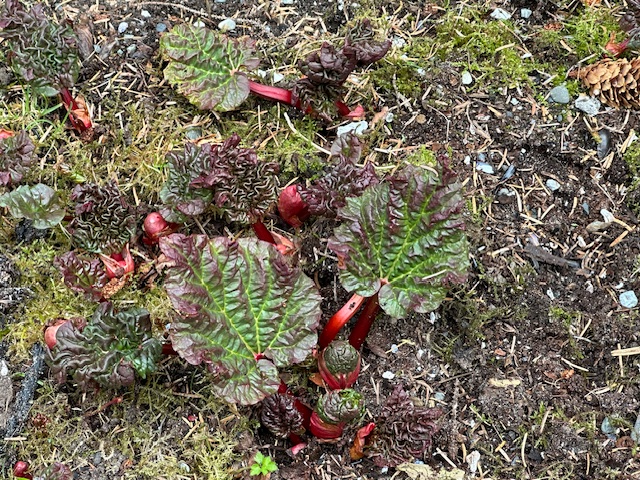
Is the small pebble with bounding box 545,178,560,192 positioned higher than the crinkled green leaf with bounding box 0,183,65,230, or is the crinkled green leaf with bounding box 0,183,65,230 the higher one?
the crinkled green leaf with bounding box 0,183,65,230

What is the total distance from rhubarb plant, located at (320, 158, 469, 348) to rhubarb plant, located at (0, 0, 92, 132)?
1.40 meters

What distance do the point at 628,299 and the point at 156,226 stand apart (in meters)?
1.94

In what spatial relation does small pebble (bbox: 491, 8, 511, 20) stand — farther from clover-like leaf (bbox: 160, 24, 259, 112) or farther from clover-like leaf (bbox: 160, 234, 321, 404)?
clover-like leaf (bbox: 160, 234, 321, 404)

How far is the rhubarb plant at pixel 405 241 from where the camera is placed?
8.34 feet

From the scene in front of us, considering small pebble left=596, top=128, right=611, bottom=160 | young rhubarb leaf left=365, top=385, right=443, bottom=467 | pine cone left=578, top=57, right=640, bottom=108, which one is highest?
pine cone left=578, top=57, right=640, bottom=108

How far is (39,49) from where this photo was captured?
2.94 meters

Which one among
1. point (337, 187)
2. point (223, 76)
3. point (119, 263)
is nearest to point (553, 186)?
point (337, 187)

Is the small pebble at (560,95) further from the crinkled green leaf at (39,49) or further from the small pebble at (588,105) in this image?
the crinkled green leaf at (39,49)

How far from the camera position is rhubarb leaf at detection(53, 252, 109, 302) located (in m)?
2.71

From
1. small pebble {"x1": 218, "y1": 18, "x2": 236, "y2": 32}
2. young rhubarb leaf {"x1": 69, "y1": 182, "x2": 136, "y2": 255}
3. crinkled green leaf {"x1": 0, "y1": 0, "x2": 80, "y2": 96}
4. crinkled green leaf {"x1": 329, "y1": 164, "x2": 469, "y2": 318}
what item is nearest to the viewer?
crinkled green leaf {"x1": 329, "y1": 164, "x2": 469, "y2": 318}

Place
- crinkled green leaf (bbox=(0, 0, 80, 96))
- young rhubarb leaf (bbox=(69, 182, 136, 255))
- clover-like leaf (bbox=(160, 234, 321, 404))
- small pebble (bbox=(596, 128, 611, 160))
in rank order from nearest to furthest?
clover-like leaf (bbox=(160, 234, 321, 404)) < young rhubarb leaf (bbox=(69, 182, 136, 255)) < crinkled green leaf (bbox=(0, 0, 80, 96)) < small pebble (bbox=(596, 128, 611, 160))

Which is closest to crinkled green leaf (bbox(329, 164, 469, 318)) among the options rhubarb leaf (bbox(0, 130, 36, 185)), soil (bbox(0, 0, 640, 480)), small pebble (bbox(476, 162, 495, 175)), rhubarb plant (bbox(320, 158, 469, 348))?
rhubarb plant (bbox(320, 158, 469, 348))

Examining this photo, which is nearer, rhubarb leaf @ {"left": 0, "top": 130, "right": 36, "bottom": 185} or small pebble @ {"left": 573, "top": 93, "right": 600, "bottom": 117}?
rhubarb leaf @ {"left": 0, "top": 130, "right": 36, "bottom": 185}

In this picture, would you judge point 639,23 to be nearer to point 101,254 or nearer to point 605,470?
point 605,470
